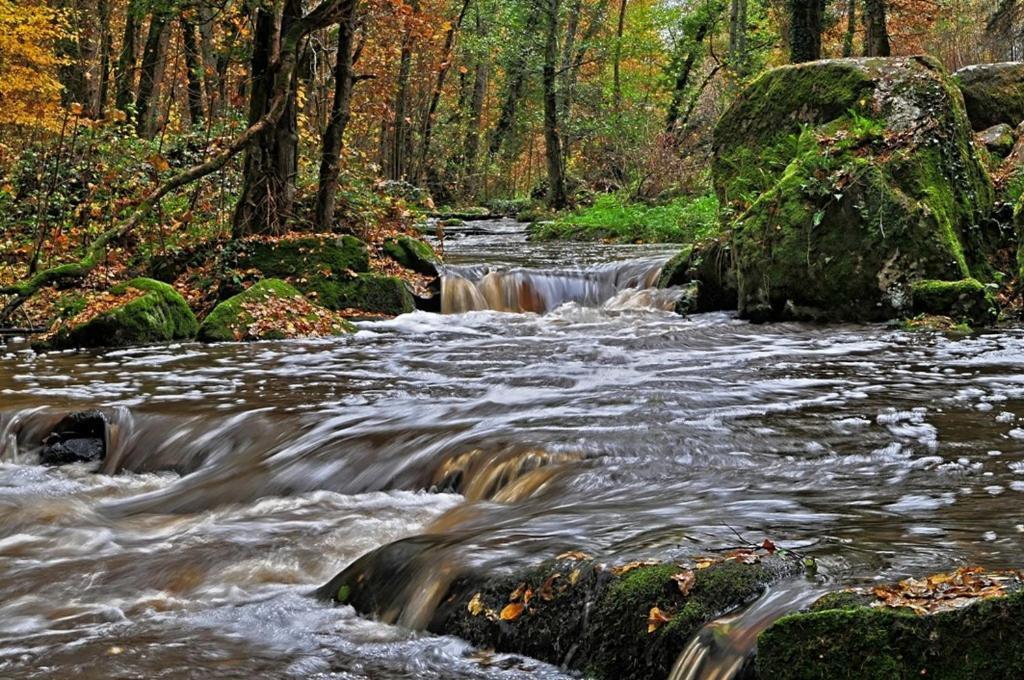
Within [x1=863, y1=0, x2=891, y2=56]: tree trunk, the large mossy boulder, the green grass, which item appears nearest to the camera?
the large mossy boulder

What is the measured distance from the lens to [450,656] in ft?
10.3

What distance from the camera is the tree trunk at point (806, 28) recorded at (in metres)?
17.8

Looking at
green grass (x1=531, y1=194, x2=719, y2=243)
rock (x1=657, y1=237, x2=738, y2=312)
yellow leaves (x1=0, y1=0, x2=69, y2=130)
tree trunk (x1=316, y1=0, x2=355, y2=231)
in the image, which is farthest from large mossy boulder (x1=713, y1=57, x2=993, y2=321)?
yellow leaves (x1=0, y1=0, x2=69, y2=130)

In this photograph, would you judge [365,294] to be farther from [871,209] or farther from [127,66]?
[127,66]

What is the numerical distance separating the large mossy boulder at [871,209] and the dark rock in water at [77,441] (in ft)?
24.5

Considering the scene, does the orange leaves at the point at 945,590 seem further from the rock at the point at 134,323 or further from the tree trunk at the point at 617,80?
the tree trunk at the point at 617,80

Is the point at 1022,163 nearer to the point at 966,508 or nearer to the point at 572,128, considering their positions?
the point at 966,508

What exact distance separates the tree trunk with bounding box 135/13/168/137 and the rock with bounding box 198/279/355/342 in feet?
33.9

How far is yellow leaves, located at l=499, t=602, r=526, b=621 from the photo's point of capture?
10.5 ft

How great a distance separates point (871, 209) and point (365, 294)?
6488mm

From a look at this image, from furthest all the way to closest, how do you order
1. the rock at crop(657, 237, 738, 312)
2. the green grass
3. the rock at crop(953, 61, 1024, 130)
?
the green grass
the rock at crop(953, 61, 1024, 130)
the rock at crop(657, 237, 738, 312)

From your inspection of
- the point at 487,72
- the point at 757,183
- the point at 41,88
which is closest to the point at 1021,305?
the point at 757,183

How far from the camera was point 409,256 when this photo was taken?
1407cm

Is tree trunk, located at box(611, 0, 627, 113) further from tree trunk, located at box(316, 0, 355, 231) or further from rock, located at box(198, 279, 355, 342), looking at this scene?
rock, located at box(198, 279, 355, 342)
